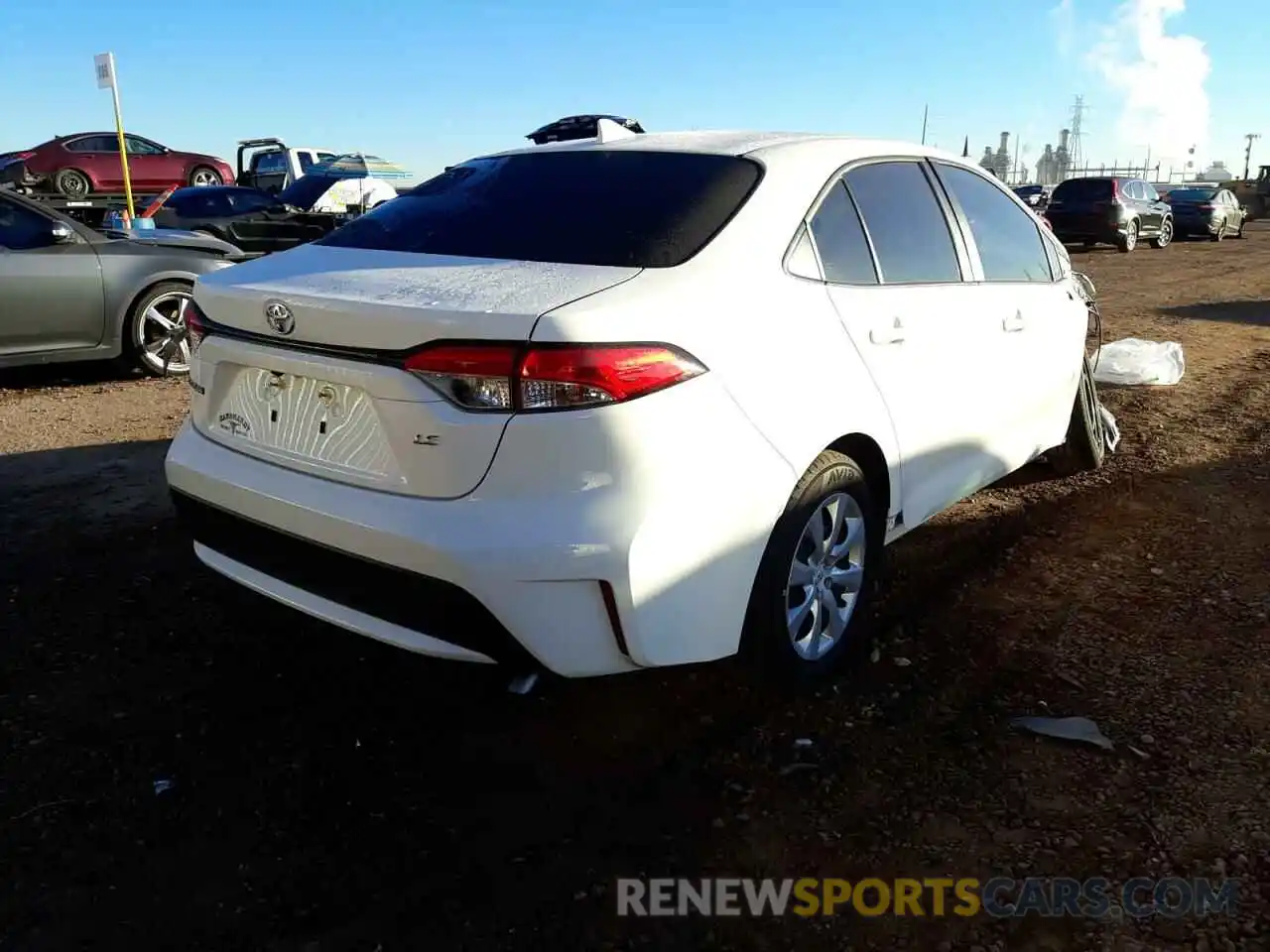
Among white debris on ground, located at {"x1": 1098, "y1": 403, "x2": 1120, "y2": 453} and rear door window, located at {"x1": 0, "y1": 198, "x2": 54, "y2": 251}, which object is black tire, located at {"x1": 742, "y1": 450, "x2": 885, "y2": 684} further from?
rear door window, located at {"x1": 0, "y1": 198, "x2": 54, "y2": 251}

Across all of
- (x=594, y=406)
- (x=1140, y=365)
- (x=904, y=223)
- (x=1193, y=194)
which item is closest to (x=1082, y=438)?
(x=904, y=223)

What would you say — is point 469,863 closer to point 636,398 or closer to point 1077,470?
point 636,398

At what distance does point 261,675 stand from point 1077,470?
4.08 metres

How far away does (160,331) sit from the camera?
289 inches

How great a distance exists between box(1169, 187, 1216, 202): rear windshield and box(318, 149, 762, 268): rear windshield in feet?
90.9

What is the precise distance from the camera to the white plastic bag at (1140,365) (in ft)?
23.9

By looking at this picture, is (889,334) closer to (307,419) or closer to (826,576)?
(826,576)

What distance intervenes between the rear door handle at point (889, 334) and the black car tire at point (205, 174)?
2026cm

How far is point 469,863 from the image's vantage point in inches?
90.1

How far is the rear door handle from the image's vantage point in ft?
9.79

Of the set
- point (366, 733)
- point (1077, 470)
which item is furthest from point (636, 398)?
point (1077, 470)

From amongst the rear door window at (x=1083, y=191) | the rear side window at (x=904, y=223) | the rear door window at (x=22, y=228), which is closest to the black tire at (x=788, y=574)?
the rear side window at (x=904, y=223)

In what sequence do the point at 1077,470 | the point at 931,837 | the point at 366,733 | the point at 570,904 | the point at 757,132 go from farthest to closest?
the point at 1077,470
the point at 757,132
the point at 366,733
the point at 931,837
the point at 570,904

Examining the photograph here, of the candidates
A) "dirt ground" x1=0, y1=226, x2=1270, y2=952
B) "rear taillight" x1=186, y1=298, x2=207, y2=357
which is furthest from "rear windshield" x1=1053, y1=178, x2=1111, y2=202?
"rear taillight" x1=186, y1=298, x2=207, y2=357
